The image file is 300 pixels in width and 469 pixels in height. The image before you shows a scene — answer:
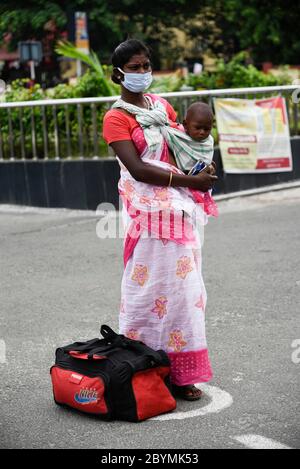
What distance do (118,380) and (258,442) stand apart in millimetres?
720

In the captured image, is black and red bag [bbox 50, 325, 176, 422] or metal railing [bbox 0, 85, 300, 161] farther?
metal railing [bbox 0, 85, 300, 161]

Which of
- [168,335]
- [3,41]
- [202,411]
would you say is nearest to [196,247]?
[168,335]

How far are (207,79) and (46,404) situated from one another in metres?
9.65

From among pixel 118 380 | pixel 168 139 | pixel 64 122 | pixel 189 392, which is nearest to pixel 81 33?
pixel 64 122

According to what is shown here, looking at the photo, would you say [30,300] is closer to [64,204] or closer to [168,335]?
[168,335]

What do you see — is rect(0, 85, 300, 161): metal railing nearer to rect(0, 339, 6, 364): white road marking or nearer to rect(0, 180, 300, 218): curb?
rect(0, 180, 300, 218): curb

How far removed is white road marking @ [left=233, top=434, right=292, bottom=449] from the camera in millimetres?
4000

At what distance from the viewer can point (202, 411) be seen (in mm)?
4535

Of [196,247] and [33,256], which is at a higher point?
[196,247]

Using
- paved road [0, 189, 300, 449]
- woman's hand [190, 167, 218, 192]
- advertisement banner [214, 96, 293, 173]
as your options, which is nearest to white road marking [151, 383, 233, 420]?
paved road [0, 189, 300, 449]

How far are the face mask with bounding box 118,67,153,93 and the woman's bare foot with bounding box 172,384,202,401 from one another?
1.55 m

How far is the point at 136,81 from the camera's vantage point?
14.9 ft

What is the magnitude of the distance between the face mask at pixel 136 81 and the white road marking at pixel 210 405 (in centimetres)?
164

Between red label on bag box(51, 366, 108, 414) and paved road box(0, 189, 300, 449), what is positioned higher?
red label on bag box(51, 366, 108, 414)
